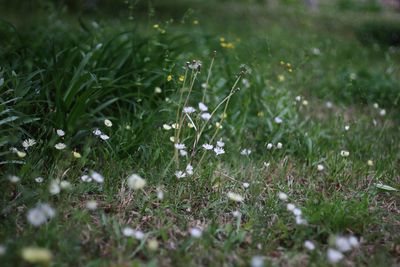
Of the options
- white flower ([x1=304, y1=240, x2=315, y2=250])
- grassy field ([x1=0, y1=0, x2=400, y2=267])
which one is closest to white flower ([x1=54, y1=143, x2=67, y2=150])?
grassy field ([x1=0, y1=0, x2=400, y2=267])

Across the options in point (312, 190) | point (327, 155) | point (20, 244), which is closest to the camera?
point (20, 244)

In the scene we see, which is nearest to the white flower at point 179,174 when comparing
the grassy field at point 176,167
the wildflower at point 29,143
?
the grassy field at point 176,167

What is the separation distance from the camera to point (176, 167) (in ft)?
7.24

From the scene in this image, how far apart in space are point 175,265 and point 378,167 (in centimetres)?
157

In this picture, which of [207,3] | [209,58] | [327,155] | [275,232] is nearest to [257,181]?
[275,232]

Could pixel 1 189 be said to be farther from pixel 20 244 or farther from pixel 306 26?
pixel 306 26

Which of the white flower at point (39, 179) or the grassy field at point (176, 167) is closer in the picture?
the grassy field at point (176, 167)

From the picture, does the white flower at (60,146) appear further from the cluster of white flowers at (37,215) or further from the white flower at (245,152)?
the white flower at (245,152)

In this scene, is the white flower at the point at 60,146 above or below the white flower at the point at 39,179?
above

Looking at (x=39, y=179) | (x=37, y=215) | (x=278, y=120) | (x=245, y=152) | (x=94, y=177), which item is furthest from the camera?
(x=278, y=120)

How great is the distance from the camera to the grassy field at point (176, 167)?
1.69m

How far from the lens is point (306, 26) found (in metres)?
6.52

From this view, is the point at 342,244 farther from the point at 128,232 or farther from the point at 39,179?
the point at 39,179

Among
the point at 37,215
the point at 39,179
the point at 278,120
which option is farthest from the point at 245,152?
the point at 37,215
